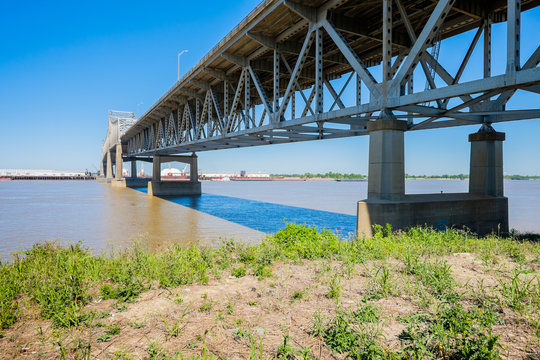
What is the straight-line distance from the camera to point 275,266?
7504 millimetres

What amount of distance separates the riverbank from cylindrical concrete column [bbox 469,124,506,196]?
11.4 meters

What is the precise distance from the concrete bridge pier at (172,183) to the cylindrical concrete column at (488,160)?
5034 cm

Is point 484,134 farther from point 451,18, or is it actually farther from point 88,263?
point 88,263

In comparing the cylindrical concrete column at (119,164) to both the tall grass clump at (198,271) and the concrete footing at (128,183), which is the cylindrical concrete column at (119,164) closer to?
the concrete footing at (128,183)

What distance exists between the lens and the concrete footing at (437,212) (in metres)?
12.8

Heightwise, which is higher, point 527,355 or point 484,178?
point 484,178

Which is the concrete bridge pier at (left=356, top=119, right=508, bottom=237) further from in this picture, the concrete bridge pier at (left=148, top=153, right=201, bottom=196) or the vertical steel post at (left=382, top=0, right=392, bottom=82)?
the concrete bridge pier at (left=148, top=153, right=201, bottom=196)

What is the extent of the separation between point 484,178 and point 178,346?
19.0 m

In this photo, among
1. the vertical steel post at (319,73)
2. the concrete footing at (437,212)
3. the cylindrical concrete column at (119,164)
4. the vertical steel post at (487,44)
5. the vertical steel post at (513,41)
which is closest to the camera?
the vertical steel post at (513,41)

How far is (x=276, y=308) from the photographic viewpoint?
5059 millimetres

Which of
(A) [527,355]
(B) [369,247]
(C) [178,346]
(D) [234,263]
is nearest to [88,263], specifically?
(D) [234,263]

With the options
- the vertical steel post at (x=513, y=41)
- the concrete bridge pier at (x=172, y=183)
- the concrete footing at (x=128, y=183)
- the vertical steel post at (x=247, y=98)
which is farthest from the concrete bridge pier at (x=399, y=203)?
the concrete footing at (x=128, y=183)

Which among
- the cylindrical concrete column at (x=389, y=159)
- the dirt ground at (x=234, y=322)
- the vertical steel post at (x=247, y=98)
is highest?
the vertical steel post at (x=247, y=98)

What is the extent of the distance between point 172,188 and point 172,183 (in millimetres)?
1017
